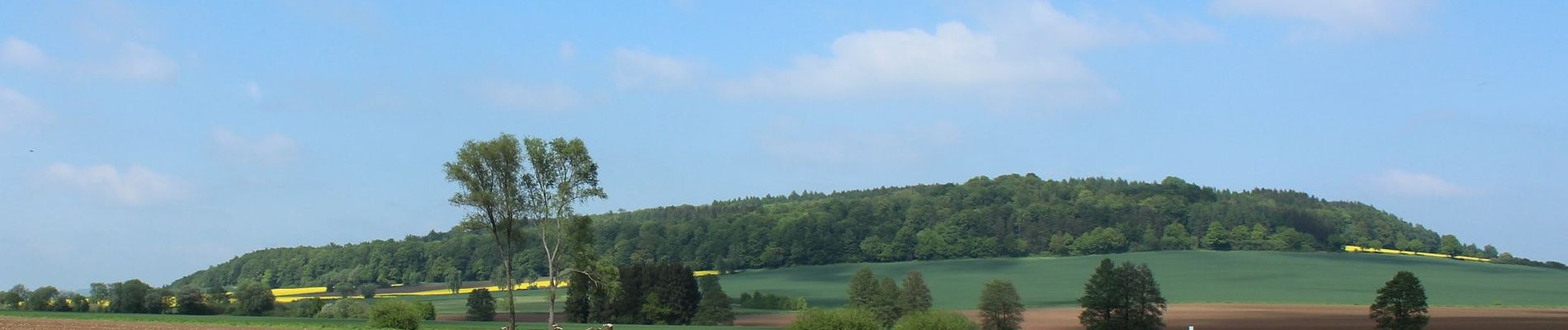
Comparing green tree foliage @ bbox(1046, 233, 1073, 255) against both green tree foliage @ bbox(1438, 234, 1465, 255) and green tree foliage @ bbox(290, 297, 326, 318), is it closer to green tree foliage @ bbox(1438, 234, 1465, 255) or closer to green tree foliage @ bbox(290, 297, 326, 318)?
green tree foliage @ bbox(1438, 234, 1465, 255)

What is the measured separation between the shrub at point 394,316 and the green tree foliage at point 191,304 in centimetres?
3805

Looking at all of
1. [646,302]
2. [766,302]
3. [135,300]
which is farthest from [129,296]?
[766,302]

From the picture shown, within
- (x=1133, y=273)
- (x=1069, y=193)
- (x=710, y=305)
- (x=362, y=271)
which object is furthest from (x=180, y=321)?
(x=1069, y=193)

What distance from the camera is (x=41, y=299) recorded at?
303 feet

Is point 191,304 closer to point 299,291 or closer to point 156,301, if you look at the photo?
point 156,301

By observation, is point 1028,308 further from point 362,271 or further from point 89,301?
point 362,271

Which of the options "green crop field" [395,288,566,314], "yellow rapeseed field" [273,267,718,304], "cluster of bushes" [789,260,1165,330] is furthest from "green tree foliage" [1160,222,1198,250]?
"cluster of bushes" [789,260,1165,330]

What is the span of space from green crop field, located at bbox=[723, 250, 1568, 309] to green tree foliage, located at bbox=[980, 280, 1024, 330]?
30.0 metres

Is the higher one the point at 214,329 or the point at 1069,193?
the point at 1069,193

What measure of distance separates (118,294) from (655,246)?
73635 millimetres

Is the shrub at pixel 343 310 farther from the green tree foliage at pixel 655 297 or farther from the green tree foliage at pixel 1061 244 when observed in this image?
the green tree foliage at pixel 1061 244

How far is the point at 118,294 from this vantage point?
9406cm

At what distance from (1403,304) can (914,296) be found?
28046mm

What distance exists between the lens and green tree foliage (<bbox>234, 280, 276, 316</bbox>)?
311 feet
